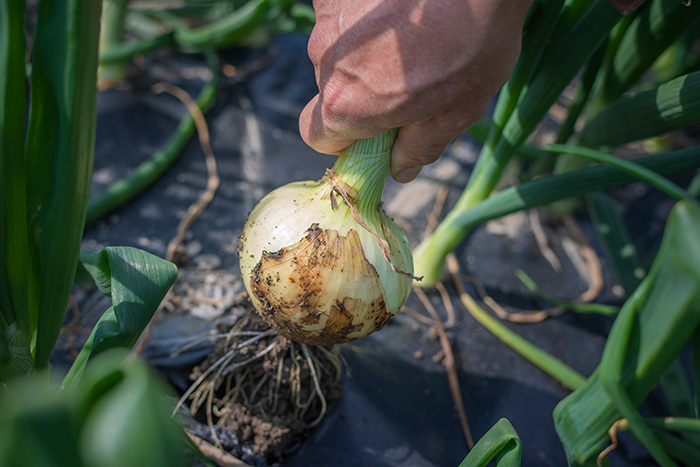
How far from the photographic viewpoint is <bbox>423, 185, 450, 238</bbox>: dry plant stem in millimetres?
1316

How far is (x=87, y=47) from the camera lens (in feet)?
1.78

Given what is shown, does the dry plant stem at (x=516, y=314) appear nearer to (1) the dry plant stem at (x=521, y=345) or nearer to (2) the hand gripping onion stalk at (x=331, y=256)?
(1) the dry plant stem at (x=521, y=345)

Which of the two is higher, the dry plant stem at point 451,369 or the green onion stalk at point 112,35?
the green onion stalk at point 112,35

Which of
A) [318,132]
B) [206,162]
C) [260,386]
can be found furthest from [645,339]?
[206,162]

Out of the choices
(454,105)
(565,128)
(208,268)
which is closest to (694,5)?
(565,128)

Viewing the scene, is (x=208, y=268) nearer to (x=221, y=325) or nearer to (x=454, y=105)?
(x=221, y=325)

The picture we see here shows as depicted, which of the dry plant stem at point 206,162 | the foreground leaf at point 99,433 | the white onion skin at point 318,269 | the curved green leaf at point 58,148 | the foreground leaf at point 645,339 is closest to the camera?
the foreground leaf at point 99,433

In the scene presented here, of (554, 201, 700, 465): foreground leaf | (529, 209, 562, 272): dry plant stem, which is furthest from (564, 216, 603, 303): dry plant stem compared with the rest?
(554, 201, 700, 465): foreground leaf

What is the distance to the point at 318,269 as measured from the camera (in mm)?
626

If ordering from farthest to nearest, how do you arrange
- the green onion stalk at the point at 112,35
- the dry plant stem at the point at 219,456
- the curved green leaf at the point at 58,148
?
the green onion stalk at the point at 112,35 → the dry plant stem at the point at 219,456 → the curved green leaf at the point at 58,148

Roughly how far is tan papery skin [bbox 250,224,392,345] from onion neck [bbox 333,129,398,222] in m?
0.06

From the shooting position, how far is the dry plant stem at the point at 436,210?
4.32ft

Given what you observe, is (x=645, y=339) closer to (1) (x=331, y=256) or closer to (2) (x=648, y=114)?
(1) (x=331, y=256)

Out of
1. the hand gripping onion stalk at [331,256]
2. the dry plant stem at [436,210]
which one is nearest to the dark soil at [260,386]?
the hand gripping onion stalk at [331,256]
